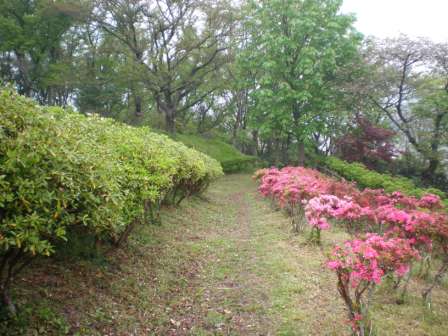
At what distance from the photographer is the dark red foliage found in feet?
55.6

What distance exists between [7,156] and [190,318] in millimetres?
2677

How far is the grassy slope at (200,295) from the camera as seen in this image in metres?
3.43

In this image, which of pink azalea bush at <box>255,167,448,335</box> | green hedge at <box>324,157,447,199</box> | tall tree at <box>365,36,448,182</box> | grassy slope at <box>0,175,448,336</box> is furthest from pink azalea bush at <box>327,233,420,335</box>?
tall tree at <box>365,36,448,182</box>

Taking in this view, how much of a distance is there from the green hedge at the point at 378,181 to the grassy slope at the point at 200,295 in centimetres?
513

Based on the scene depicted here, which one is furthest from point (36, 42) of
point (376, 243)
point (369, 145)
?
point (376, 243)

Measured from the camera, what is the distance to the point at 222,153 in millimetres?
24000

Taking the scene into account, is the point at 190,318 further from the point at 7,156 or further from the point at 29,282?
the point at 7,156

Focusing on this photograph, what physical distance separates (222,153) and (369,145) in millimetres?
10027

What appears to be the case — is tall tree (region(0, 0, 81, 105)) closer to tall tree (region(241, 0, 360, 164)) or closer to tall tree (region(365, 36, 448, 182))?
tall tree (region(241, 0, 360, 164))

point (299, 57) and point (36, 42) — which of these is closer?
point (299, 57)

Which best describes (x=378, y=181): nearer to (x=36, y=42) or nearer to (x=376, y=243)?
(x=376, y=243)

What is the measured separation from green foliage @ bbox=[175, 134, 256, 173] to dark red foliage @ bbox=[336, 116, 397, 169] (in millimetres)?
7401

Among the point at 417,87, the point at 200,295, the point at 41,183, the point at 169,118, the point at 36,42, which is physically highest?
the point at 36,42

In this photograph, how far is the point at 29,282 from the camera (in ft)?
11.4
